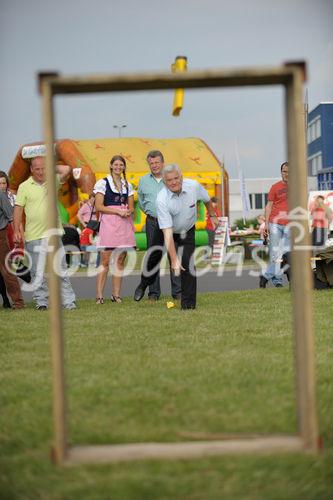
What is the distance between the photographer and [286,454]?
366cm

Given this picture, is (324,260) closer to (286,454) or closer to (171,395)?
(171,395)

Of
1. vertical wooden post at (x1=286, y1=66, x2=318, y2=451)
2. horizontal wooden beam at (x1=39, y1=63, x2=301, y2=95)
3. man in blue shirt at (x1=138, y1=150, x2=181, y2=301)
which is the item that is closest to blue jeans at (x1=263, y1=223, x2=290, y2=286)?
man in blue shirt at (x1=138, y1=150, x2=181, y2=301)

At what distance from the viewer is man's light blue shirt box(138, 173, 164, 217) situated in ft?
37.3

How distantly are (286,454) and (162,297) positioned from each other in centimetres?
862

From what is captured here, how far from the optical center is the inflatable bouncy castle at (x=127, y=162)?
2780 centimetres

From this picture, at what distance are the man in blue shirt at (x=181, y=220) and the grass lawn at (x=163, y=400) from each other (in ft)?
2.82

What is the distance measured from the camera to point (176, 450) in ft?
12.2

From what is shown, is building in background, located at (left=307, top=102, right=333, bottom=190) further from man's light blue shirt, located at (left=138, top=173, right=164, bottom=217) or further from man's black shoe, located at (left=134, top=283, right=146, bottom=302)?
man's black shoe, located at (left=134, top=283, right=146, bottom=302)

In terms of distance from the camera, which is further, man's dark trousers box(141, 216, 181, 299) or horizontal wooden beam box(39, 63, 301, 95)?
man's dark trousers box(141, 216, 181, 299)

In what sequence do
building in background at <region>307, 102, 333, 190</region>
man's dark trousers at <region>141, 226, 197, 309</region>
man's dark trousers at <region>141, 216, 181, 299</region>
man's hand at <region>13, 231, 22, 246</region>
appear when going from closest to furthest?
man's dark trousers at <region>141, 226, 197, 309</region>
man's hand at <region>13, 231, 22, 246</region>
man's dark trousers at <region>141, 216, 181, 299</region>
building in background at <region>307, 102, 333, 190</region>

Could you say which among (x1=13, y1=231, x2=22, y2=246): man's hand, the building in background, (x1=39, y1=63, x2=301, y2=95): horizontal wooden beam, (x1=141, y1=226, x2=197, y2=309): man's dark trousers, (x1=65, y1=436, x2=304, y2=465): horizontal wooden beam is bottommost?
(x1=65, y1=436, x2=304, y2=465): horizontal wooden beam

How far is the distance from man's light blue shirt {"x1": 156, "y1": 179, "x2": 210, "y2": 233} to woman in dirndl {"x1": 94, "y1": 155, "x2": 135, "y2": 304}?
144 cm

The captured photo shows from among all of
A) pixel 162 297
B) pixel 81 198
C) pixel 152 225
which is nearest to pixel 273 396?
pixel 152 225

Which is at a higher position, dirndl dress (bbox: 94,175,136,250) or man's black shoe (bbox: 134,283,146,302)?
dirndl dress (bbox: 94,175,136,250)
